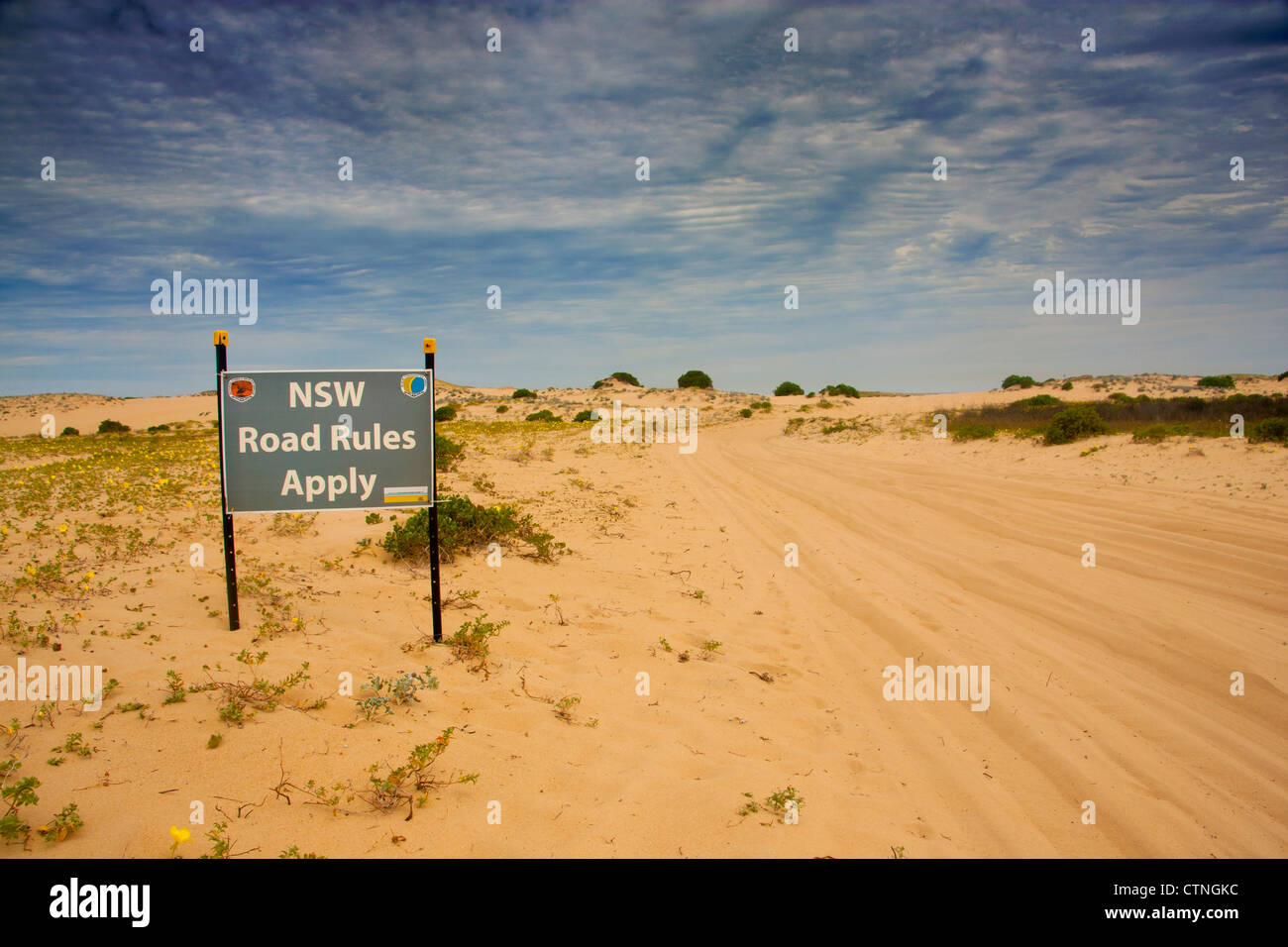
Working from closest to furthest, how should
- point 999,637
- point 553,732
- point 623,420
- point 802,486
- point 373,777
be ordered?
point 373,777
point 553,732
point 999,637
point 802,486
point 623,420

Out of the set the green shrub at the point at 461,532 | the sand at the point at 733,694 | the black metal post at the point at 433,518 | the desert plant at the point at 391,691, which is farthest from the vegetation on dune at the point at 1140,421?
the desert plant at the point at 391,691

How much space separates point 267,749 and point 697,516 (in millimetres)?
9585

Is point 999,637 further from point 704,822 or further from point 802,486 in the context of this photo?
point 802,486

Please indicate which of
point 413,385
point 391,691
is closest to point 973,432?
point 413,385

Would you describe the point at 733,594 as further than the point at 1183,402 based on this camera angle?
No

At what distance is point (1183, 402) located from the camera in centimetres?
2288

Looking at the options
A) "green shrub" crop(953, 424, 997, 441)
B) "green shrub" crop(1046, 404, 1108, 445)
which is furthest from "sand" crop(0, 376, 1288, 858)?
"green shrub" crop(953, 424, 997, 441)

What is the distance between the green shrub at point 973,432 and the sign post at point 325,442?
19.2 meters

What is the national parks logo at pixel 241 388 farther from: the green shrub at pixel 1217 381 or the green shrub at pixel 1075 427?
the green shrub at pixel 1217 381

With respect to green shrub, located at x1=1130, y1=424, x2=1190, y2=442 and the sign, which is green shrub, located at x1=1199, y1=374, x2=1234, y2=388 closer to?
green shrub, located at x1=1130, y1=424, x2=1190, y2=442

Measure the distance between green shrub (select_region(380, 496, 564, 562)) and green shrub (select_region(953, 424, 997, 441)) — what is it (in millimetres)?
16161

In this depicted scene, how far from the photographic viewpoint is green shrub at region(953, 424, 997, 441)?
2041 centimetres

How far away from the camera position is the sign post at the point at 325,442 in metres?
5.46
